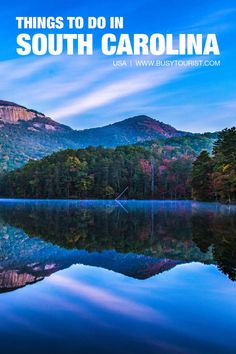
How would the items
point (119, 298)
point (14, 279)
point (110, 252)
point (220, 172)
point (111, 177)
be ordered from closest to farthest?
point (119, 298) < point (14, 279) < point (110, 252) < point (220, 172) < point (111, 177)

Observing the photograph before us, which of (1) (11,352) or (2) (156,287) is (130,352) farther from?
(2) (156,287)

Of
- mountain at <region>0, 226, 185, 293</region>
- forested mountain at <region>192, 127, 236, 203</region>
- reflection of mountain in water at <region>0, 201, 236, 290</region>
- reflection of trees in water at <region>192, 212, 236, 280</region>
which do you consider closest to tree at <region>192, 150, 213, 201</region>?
forested mountain at <region>192, 127, 236, 203</region>

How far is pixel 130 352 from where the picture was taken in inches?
171

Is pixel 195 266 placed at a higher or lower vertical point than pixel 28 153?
lower

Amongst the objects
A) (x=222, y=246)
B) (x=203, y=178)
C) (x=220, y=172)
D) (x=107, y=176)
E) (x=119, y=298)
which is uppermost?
(x=107, y=176)

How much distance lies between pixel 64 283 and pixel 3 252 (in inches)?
184

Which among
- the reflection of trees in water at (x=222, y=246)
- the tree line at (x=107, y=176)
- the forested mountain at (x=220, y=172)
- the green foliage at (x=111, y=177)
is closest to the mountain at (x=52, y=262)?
the reflection of trees in water at (x=222, y=246)

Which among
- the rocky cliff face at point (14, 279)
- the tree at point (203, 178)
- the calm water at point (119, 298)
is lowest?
the calm water at point (119, 298)

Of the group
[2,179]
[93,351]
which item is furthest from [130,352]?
[2,179]

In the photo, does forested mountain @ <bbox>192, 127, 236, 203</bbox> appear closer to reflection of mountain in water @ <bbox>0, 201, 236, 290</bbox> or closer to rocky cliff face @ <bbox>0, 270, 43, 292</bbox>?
reflection of mountain in water @ <bbox>0, 201, 236, 290</bbox>

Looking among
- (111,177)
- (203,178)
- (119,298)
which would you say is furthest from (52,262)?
(111,177)

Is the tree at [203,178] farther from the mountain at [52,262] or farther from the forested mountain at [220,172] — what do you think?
the mountain at [52,262]

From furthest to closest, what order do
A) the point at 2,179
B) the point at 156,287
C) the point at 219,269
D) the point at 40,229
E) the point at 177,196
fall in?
the point at 2,179
the point at 177,196
the point at 40,229
the point at 219,269
the point at 156,287

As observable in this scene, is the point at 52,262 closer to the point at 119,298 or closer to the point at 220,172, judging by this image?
the point at 119,298
